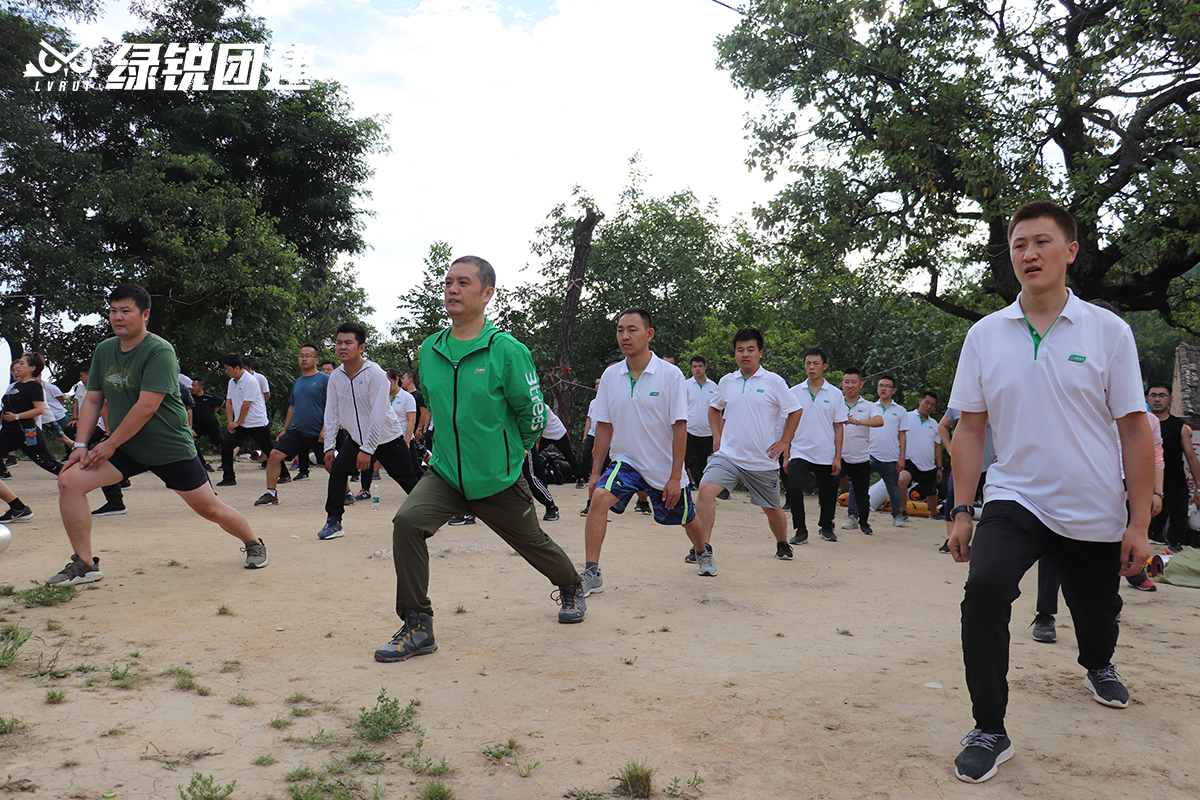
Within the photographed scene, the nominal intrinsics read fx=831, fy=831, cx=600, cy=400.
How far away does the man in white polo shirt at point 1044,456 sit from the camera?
122 inches

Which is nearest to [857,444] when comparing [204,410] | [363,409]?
[363,409]

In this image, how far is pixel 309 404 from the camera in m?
10.9

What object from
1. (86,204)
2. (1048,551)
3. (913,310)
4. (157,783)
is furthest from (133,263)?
(1048,551)

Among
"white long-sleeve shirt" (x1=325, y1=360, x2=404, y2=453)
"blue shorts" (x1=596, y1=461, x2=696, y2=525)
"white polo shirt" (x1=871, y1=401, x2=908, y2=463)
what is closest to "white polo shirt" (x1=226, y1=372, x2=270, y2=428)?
"white long-sleeve shirt" (x1=325, y1=360, x2=404, y2=453)

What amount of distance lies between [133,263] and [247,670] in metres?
19.0

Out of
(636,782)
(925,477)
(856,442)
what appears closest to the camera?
(636,782)

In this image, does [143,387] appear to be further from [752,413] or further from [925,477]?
[925,477]

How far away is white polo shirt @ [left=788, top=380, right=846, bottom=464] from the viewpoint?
9578 mm

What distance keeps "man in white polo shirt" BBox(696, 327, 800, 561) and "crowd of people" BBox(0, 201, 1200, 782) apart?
0.07ft

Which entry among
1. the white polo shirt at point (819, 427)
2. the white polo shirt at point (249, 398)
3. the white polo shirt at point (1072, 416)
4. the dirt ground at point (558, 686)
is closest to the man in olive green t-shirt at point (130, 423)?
the dirt ground at point (558, 686)

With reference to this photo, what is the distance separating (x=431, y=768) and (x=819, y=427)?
744cm

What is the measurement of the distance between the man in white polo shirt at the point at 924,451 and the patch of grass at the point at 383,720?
920 centimetres

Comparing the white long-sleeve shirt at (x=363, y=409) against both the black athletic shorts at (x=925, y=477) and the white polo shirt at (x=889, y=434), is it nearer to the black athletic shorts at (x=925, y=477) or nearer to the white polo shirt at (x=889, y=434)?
the white polo shirt at (x=889, y=434)

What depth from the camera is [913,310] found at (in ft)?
63.2
